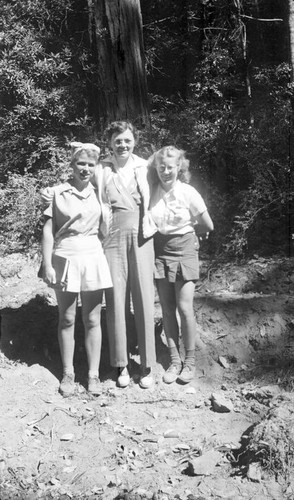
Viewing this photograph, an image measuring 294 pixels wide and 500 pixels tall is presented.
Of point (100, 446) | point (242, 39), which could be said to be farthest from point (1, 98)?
point (100, 446)

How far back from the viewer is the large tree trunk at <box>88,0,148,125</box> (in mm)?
8172

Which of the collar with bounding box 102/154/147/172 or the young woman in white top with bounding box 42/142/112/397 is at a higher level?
the collar with bounding box 102/154/147/172

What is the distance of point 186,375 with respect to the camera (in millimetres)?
5586

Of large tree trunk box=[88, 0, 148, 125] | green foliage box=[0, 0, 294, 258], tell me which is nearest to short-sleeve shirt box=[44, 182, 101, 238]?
green foliage box=[0, 0, 294, 258]

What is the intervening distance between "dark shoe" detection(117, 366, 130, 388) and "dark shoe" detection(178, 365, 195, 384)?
506 millimetres

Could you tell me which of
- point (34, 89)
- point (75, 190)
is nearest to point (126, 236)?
point (75, 190)

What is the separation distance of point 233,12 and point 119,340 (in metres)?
6.81

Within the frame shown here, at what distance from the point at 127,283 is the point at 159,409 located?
3.88 feet

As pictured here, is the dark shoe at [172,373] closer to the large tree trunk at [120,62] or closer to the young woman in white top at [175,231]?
the young woman in white top at [175,231]

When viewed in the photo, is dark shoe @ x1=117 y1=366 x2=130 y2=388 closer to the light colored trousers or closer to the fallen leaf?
the light colored trousers

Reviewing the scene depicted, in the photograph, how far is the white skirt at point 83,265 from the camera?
5.12 m

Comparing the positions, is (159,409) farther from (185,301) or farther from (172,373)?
(185,301)

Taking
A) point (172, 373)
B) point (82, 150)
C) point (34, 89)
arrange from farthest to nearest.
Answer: point (34, 89), point (172, 373), point (82, 150)

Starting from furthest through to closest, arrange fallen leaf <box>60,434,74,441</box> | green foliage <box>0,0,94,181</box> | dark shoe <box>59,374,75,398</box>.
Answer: green foliage <box>0,0,94,181</box> < dark shoe <box>59,374,75,398</box> < fallen leaf <box>60,434,74,441</box>
